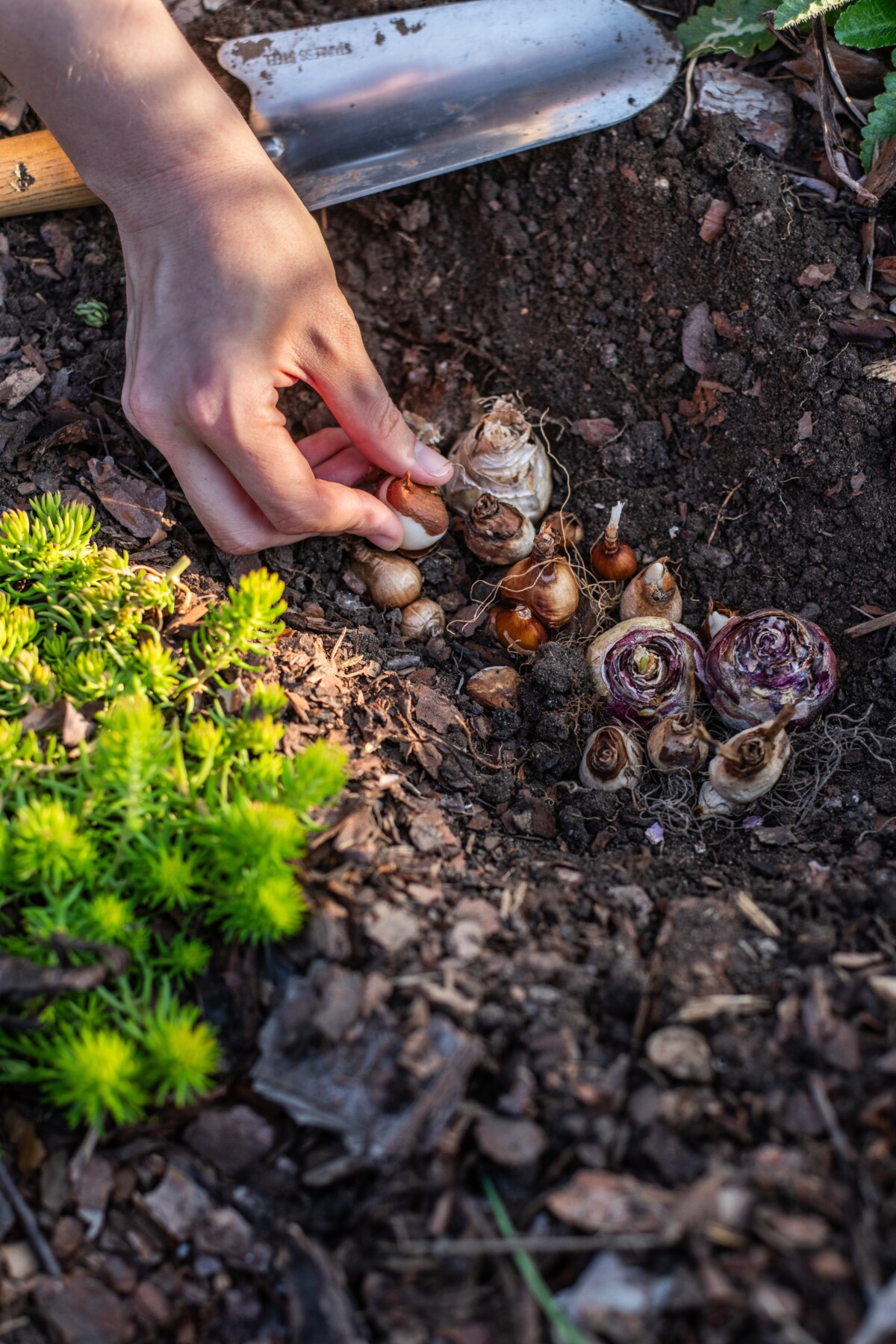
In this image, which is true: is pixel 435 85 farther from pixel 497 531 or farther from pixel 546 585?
pixel 546 585

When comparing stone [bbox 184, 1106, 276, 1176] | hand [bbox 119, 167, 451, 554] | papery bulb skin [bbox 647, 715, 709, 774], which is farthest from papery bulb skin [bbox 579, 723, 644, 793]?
stone [bbox 184, 1106, 276, 1176]

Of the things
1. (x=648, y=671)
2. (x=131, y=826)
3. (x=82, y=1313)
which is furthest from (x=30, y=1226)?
(x=648, y=671)

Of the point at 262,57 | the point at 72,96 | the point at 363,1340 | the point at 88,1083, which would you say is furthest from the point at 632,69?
the point at 363,1340

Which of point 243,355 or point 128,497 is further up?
point 243,355

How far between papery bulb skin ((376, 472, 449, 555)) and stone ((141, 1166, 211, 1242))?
1.67m

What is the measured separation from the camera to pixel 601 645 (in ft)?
7.83

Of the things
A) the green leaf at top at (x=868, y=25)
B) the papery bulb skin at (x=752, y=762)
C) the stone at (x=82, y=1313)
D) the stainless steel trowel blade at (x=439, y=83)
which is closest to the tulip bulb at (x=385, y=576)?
the papery bulb skin at (x=752, y=762)

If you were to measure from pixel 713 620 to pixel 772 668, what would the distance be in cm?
27

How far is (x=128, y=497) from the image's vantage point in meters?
2.36

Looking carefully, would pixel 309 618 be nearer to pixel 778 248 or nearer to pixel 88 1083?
pixel 88 1083

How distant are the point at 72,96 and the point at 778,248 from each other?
6.58 ft

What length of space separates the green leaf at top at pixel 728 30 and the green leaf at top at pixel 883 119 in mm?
436

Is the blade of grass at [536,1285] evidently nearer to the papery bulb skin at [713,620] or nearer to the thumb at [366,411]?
the papery bulb skin at [713,620]

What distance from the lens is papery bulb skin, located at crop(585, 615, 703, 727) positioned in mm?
2320
